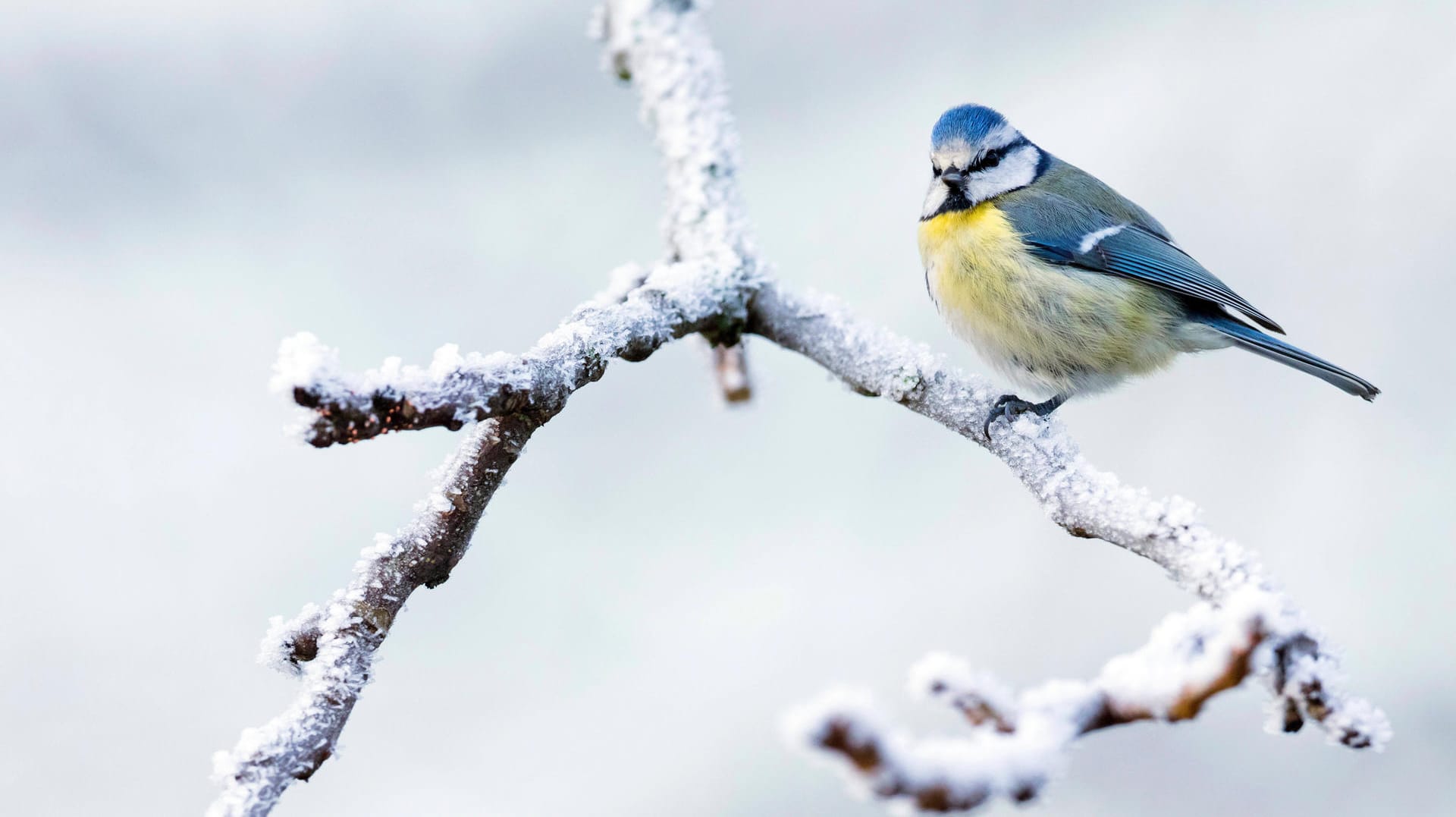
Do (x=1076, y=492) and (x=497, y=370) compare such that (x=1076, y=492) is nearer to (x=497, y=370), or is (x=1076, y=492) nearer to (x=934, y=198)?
(x=497, y=370)

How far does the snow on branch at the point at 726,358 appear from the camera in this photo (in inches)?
12.4

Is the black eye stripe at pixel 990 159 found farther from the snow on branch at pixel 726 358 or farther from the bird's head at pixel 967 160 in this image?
the snow on branch at pixel 726 358

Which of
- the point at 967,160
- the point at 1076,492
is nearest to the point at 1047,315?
the point at 967,160

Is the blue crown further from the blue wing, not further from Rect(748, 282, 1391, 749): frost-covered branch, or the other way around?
Rect(748, 282, 1391, 749): frost-covered branch

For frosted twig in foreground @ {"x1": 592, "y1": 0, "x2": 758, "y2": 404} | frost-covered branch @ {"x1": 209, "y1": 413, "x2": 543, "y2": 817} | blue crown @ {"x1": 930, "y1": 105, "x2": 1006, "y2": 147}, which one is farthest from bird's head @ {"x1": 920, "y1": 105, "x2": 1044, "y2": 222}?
frost-covered branch @ {"x1": 209, "y1": 413, "x2": 543, "y2": 817}

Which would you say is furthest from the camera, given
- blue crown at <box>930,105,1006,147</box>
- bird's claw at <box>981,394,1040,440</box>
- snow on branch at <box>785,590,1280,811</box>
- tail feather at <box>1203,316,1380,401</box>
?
blue crown at <box>930,105,1006,147</box>

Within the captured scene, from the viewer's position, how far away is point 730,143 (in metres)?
0.82

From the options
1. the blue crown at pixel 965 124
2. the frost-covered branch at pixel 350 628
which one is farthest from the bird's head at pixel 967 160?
the frost-covered branch at pixel 350 628

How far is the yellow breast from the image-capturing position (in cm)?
83

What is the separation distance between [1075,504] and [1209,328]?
38 centimetres

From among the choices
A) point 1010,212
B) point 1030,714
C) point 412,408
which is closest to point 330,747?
point 412,408

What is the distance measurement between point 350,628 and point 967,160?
0.66 m

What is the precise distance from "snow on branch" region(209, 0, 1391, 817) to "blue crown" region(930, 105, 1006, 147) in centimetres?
20

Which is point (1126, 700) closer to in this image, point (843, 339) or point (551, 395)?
point (551, 395)
